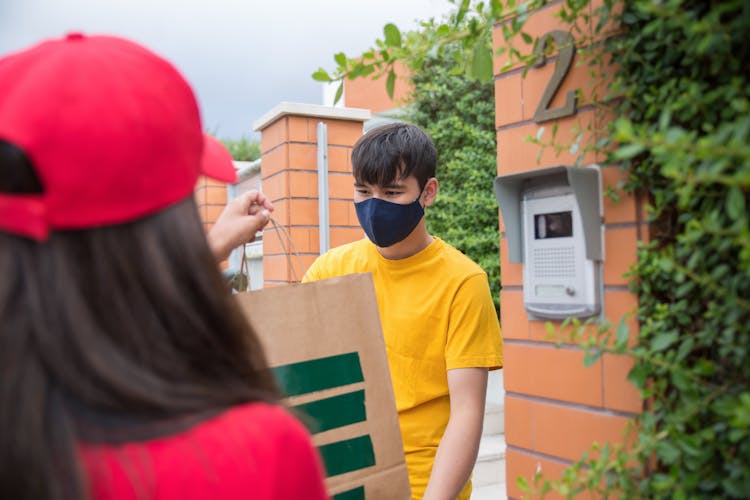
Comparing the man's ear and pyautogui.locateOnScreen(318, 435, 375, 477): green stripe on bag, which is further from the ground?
the man's ear

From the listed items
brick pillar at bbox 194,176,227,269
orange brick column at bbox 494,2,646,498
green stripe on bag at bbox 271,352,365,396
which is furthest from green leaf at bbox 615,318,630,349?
brick pillar at bbox 194,176,227,269

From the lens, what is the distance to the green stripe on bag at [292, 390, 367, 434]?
1.56 meters

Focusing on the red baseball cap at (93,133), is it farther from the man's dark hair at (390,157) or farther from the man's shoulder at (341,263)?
the man's shoulder at (341,263)

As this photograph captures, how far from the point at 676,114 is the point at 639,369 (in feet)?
1.46

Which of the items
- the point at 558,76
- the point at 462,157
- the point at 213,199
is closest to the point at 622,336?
the point at 558,76

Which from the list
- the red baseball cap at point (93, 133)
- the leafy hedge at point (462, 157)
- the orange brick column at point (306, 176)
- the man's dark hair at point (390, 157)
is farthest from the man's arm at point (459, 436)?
the leafy hedge at point (462, 157)

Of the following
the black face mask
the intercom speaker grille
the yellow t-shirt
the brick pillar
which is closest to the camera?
the intercom speaker grille

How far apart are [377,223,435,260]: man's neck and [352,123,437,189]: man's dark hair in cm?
15

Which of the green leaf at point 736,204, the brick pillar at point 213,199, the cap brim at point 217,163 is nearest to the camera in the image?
the green leaf at point 736,204

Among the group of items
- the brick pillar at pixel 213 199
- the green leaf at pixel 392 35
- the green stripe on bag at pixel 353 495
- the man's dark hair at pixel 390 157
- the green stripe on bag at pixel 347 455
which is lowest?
the green stripe on bag at pixel 353 495

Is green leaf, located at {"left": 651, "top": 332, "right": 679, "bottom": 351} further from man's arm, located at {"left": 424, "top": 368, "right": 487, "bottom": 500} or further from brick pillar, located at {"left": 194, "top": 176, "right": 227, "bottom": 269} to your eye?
brick pillar, located at {"left": 194, "top": 176, "right": 227, "bottom": 269}

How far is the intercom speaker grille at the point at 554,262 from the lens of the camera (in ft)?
4.85

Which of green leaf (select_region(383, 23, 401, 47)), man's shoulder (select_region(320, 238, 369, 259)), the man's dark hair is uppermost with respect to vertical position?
green leaf (select_region(383, 23, 401, 47))

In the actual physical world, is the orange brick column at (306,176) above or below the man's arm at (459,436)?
above
